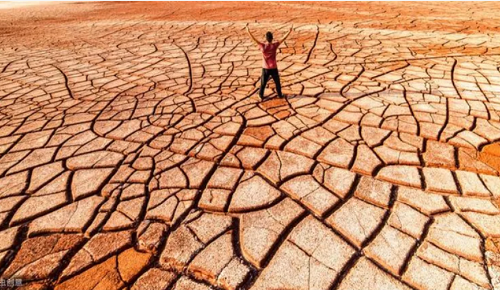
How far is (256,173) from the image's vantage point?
2299 millimetres

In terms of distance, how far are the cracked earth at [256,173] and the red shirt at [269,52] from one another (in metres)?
0.44

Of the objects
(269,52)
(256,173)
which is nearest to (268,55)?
(269,52)

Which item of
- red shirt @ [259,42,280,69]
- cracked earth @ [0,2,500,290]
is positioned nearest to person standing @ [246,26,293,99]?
red shirt @ [259,42,280,69]

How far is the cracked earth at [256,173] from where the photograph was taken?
63.1 inches

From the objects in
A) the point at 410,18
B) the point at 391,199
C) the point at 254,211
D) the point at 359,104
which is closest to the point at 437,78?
the point at 359,104

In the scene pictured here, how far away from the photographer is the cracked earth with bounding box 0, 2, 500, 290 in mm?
1603

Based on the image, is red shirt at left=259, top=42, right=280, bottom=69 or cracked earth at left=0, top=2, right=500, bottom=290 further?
red shirt at left=259, top=42, right=280, bottom=69

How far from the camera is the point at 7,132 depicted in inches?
121

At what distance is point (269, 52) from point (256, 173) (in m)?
1.56

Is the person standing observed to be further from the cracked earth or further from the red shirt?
the cracked earth

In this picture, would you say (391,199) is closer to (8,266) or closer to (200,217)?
(200,217)

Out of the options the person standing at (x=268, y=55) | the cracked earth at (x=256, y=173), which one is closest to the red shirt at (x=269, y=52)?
the person standing at (x=268, y=55)

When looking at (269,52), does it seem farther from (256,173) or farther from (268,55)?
(256,173)

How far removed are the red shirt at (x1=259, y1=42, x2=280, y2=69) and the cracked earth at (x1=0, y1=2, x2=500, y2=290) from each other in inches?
17.3
